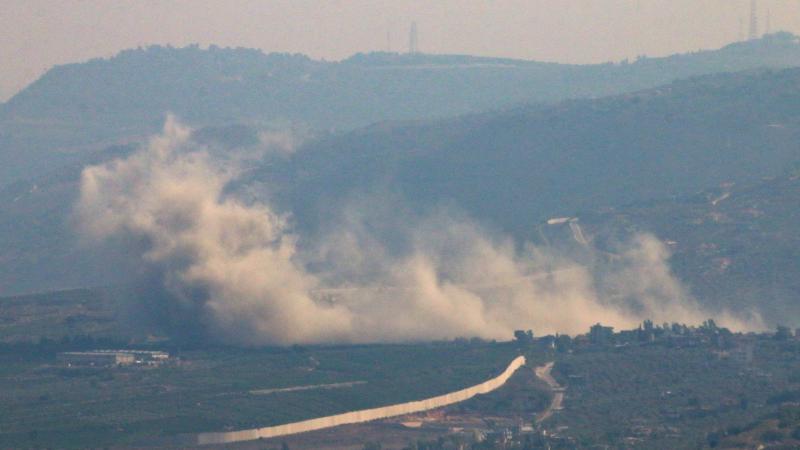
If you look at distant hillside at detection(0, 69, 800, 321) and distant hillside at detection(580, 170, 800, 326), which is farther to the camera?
distant hillside at detection(0, 69, 800, 321)

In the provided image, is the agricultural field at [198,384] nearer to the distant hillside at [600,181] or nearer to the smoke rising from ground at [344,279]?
the smoke rising from ground at [344,279]

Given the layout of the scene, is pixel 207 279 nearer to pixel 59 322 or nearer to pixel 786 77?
pixel 59 322

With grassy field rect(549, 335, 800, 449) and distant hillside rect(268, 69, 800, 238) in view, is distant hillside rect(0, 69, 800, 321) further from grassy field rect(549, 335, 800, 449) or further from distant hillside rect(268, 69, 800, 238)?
Result: grassy field rect(549, 335, 800, 449)

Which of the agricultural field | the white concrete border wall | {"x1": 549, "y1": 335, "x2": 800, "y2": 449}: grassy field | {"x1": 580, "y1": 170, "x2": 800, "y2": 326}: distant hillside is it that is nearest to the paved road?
{"x1": 549, "y1": 335, "x2": 800, "y2": 449}: grassy field

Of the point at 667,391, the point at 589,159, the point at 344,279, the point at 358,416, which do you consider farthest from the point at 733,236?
the point at 358,416

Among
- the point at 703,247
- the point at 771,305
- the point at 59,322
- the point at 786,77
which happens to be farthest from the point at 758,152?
the point at 59,322

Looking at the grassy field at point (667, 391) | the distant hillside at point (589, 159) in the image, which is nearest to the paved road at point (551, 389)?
the grassy field at point (667, 391)
